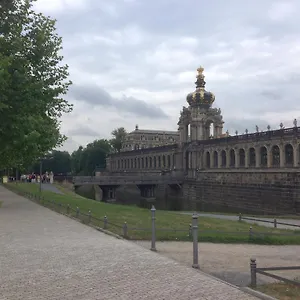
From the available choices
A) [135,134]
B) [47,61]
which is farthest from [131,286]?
[135,134]

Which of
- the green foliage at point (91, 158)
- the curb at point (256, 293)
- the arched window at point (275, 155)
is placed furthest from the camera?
the green foliage at point (91, 158)

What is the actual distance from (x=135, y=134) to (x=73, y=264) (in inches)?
5435

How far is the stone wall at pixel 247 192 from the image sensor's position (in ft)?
164

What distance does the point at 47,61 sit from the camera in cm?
2591

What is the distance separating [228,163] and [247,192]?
12332mm

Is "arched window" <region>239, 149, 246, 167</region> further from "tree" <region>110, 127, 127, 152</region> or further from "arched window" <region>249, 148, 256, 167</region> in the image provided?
"tree" <region>110, 127, 127, 152</region>

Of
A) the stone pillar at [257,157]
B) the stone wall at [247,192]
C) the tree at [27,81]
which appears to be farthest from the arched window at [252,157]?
the tree at [27,81]

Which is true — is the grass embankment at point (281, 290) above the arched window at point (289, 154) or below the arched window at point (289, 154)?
below

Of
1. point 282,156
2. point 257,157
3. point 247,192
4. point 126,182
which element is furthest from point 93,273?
point 126,182

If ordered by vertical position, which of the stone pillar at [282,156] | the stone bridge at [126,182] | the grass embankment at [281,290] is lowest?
the grass embankment at [281,290]

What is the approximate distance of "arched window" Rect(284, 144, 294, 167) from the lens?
5510 cm

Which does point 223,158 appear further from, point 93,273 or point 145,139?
point 145,139

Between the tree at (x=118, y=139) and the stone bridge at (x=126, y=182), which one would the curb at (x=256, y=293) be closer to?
the stone bridge at (x=126, y=182)

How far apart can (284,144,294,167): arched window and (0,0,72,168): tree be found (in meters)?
36.5
